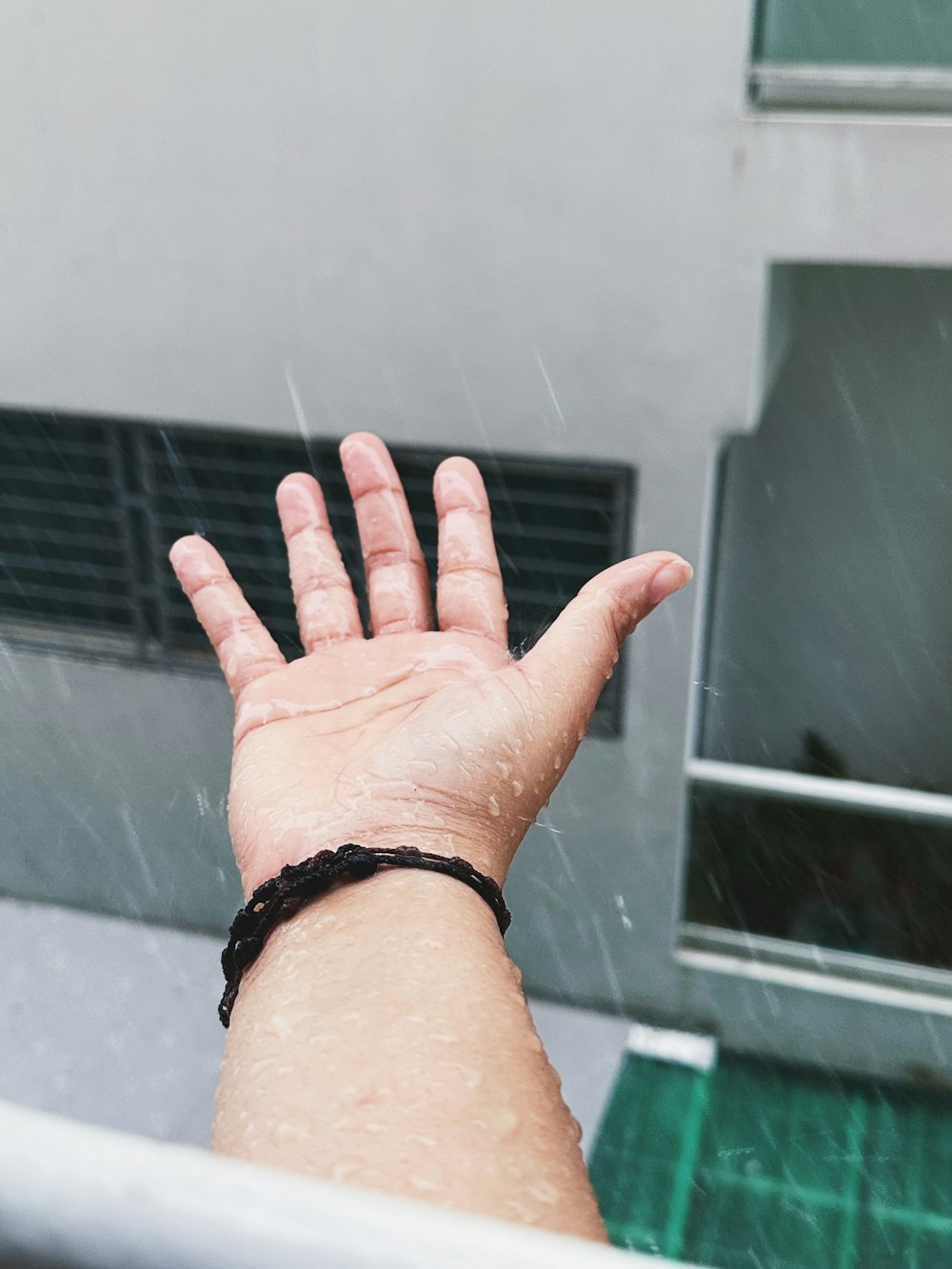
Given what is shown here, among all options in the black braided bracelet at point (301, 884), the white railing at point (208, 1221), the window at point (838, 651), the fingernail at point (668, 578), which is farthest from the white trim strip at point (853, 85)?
the white railing at point (208, 1221)

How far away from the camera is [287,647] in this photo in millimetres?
2521

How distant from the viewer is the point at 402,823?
87cm

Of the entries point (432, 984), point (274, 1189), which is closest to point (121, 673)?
point (432, 984)

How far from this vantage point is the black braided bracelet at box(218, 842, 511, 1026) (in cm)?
77

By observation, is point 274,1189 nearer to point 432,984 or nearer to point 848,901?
point 432,984

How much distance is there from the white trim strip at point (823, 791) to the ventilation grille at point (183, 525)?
0.25 meters

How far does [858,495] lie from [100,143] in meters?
1.65

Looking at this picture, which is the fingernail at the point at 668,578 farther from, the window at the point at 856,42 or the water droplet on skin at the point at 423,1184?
the window at the point at 856,42

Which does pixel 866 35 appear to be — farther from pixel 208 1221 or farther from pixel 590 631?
pixel 208 1221

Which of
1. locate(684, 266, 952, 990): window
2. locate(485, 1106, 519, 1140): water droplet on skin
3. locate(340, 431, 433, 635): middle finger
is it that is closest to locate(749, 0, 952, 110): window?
locate(684, 266, 952, 990): window

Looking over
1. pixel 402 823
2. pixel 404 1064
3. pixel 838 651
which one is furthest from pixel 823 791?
pixel 404 1064

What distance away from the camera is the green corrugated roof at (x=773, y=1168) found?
204 centimetres

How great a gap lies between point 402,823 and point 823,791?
1.61 metres

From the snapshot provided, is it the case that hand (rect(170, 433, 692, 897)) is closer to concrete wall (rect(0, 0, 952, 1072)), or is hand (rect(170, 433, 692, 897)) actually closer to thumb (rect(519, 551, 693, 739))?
thumb (rect(519, 551, 693, 739))
